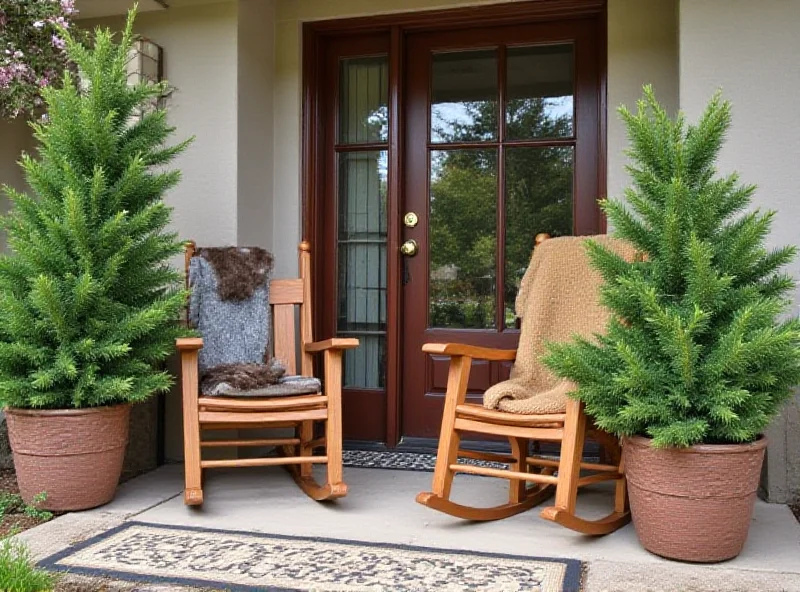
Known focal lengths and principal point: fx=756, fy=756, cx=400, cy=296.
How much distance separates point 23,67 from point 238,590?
2062 mm

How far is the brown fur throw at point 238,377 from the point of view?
2.58 meters

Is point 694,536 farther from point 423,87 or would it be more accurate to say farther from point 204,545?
point 423,87

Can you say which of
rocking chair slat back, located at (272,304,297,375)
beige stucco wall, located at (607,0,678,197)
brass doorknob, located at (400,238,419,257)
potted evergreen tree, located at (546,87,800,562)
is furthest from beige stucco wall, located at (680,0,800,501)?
rocking chair slat back, located at (272,304,297,375)

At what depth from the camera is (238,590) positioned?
184 cm

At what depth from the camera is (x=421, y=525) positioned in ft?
7.79

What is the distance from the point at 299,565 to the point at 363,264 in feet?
5.93

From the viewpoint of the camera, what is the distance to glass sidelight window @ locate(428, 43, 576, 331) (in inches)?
132

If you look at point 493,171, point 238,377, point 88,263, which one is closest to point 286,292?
point 238,377

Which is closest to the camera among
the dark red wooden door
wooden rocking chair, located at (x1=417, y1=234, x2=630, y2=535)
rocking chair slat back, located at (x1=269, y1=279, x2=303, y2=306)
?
wooden rocking chair, located at (x1=417, y1=234, x2=630, y2=535)

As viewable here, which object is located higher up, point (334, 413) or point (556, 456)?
point (334, 413)

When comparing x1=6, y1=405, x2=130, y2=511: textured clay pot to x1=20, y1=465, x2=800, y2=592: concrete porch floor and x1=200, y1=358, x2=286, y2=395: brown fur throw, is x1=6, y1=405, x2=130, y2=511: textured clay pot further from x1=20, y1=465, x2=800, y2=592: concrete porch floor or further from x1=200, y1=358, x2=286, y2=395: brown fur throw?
x1=200, y1=358, x2=286, y2=395: brown fur throw

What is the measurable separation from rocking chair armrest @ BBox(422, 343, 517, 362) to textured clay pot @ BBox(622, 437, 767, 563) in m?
0.65

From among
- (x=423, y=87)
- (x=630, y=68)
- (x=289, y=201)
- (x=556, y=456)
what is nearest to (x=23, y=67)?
(x=289, y=201)

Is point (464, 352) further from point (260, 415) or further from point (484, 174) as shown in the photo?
point (484, 174)
